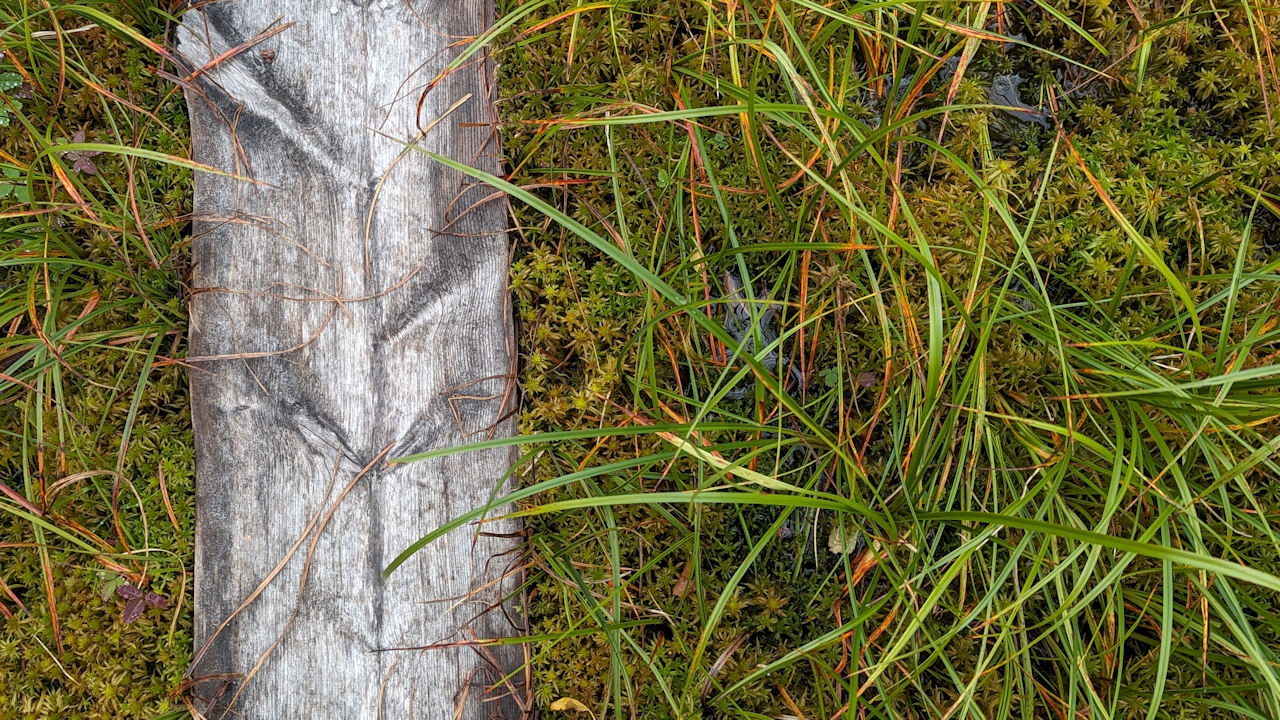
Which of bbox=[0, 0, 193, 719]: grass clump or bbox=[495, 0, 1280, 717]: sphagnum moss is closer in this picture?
bbox=[495, 0, 1280, 717]: sphagnum moss

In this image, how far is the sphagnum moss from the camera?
2338 millimetres

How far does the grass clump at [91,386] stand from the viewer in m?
2.50

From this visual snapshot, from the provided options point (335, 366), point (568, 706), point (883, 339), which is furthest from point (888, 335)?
point (335, 366)

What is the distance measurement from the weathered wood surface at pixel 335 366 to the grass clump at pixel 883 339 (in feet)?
0.83

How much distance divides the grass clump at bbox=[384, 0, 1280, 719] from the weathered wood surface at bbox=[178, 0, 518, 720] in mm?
252

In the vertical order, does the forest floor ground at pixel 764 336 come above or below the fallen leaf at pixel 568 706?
above

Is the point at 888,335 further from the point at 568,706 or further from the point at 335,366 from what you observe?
the point at 335,366

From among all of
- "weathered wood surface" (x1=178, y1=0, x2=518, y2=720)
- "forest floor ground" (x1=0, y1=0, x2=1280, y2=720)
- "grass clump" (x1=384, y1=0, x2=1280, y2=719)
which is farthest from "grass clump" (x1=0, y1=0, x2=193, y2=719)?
"grass clump" (x1=384, y1=0, x2=1280, y2=719)

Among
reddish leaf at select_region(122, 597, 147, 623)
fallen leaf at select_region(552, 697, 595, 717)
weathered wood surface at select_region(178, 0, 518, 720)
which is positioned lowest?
fallen leaf at select_region(552, 697, 595, 717)

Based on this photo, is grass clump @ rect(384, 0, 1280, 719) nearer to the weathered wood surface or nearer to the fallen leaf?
the fallen leaf

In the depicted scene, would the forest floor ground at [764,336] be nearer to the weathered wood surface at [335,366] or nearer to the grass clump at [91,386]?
the grass clump at [91,386]

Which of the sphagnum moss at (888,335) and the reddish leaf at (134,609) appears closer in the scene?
the sphagnum moss at (888,335)

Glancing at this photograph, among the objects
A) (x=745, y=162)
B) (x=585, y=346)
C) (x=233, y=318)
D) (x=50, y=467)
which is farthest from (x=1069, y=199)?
(x=50, y=467)

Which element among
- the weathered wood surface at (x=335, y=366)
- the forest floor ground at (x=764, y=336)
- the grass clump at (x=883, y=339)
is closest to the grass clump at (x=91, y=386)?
the forest floor ground at (x=764, y=336)
